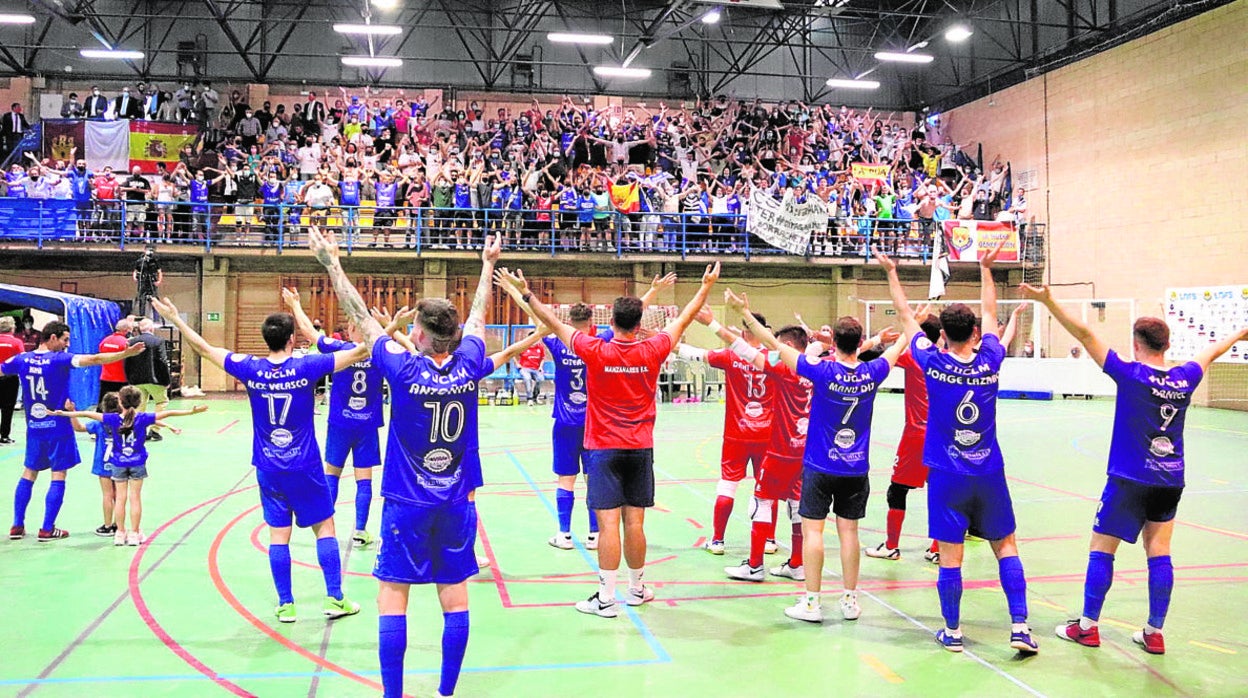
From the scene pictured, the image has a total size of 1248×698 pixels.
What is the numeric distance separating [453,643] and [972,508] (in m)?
3.33

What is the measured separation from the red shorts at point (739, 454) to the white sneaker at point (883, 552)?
1.49 m

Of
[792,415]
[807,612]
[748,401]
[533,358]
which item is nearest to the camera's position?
[807,612]

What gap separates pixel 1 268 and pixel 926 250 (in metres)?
26.9

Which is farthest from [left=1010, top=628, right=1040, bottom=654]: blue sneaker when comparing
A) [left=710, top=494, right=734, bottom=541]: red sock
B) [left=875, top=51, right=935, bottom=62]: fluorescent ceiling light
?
[left=875, top=51, right=935, bottom=62]: fluorescent ceiling light

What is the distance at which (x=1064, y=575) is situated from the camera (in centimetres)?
761

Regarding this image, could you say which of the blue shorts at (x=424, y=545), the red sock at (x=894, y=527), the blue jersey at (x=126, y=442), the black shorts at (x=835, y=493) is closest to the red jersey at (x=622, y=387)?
the black shorts at (x=835, y=493)

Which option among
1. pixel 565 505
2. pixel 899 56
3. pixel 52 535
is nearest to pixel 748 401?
pixel 565 505

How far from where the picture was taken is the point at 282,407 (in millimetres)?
5863

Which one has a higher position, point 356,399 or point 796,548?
point 356,399

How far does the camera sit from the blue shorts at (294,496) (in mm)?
5941

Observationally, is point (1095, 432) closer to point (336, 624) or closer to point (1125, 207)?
point (1125, 207)

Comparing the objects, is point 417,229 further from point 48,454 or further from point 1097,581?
point 1097,581

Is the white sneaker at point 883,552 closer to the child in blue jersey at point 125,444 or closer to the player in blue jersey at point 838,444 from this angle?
the player in blue jersey at point 838,444

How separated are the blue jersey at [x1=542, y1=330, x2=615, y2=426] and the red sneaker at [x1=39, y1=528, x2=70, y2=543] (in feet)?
16.4
